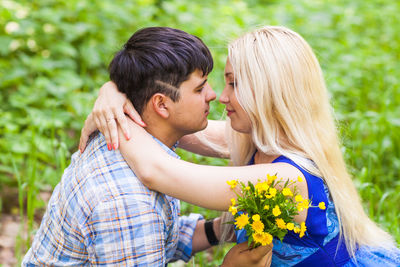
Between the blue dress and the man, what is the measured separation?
0.49 metres

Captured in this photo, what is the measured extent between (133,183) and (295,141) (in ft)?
2.43

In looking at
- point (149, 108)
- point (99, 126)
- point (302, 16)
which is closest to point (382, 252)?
point (149, 108)

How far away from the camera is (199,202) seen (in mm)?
1747

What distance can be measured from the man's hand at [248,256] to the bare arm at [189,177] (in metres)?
0.18

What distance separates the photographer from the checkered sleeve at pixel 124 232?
1.71m

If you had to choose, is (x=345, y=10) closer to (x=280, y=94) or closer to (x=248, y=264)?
(x=280, y=94)

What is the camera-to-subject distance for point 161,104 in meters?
1.93

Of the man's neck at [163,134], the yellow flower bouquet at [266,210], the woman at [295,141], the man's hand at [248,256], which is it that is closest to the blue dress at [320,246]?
the woman at [295,141]

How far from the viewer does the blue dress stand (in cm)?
191

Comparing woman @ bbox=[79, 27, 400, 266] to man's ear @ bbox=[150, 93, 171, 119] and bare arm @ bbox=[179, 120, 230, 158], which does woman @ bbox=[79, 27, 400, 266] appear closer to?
man's ear @ bbox=[150, 93, 171, 119]

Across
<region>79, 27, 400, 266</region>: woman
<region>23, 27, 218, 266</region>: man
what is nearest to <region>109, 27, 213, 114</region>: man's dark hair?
<region>23, 27, 218, 266</region>: man

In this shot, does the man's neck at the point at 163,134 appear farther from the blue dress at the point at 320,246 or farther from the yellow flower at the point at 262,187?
the yellow flower at the point at 262,187


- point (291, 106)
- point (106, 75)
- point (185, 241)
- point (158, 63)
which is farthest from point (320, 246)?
point (106, 75)

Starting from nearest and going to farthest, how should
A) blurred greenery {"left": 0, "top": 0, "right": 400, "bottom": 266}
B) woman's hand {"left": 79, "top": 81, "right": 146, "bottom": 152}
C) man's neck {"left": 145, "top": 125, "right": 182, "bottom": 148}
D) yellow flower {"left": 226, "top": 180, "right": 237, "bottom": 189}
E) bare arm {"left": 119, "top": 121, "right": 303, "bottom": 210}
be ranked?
yellow flower {"left": 226, "top": 180, "right": 237, "bottom": 189}
bare arm {"left": 119, "top": 121, "right": 303, "bottom": 210}
woman's hand {"left": 79, "top": 81, "right": 146, "bottom": 152}
man's neck {"left": 145, "top": 125, "right": 182, "bottom": 148}
blurred greenery {"left": 0, "top": 0, "right": 400, "bottom": 266}
